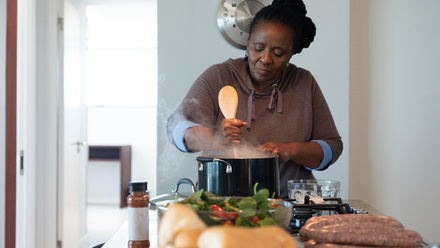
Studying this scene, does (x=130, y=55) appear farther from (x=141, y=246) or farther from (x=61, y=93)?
(x=141, y=246)

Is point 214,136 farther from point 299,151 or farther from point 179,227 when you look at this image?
point 179,227

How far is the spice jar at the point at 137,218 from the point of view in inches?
34.7

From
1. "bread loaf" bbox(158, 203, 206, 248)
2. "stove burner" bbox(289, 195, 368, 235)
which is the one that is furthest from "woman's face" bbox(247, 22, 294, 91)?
"bread loaf" bbox(158, 203, 206, 248)

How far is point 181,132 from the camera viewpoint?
155 centimetres

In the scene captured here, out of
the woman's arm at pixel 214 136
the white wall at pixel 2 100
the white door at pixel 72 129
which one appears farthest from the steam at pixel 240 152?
the white door at pixel 72 129

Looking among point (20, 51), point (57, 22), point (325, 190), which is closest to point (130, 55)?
point (57, 22)

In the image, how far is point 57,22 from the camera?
136 inches

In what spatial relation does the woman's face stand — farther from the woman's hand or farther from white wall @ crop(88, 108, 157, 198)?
white wall @ crop(88, 108, 157, 198)

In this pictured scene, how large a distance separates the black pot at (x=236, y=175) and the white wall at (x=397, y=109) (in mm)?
1619

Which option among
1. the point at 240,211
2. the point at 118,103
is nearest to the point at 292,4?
the point at 240,211

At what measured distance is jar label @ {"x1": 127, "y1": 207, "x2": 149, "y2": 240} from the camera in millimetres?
880

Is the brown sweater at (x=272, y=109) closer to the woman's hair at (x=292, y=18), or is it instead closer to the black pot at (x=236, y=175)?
the woman's hair at (x=292, y=18)

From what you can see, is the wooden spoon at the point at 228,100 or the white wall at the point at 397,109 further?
the white wall at the point at 397,109

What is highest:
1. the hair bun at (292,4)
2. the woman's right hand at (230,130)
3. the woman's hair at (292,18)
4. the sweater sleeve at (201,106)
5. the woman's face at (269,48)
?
the hair bun at (292,4)
